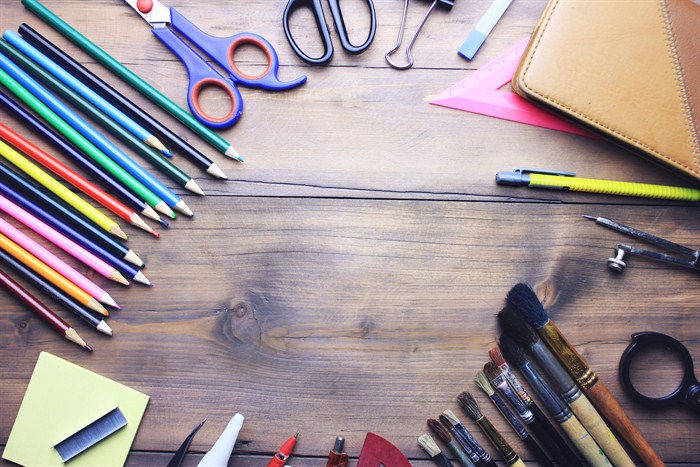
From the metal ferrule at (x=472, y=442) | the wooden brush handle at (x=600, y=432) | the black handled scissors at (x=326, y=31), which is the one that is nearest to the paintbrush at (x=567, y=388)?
the wooden brush handle at (x=600, y=432)

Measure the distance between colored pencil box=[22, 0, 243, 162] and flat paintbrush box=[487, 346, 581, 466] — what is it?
441 mm

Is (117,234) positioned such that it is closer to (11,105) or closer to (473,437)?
(11,105)

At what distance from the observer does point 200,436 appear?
79 centimetres

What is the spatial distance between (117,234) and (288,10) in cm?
37

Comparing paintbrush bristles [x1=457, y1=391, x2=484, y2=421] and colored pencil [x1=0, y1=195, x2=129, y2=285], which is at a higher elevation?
colored pencil [x1=0, y1=195, x2=129, y2=285]

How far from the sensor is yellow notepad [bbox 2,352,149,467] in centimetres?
77

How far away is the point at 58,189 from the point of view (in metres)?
0.79

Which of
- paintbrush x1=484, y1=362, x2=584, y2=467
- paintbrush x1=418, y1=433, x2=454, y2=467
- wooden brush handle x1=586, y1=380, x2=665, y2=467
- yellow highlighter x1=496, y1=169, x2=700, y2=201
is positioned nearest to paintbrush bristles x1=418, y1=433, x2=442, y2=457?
paintbrush x1=418, y1=433, x2=454, y2=467

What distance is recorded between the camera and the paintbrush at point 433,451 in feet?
2.55

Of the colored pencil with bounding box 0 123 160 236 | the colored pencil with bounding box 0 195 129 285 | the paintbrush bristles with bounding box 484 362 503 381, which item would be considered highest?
the colored pencil with bounding box 0 123 160 236

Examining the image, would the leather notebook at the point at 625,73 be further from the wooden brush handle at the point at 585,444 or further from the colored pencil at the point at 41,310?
the colored pencil at the point at 41,310

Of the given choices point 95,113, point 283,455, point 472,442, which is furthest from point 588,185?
point 95,113

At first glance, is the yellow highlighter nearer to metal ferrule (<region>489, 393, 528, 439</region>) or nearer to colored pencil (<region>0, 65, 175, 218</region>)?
metal ferrule (<region>489, 393, 528, 439</region>)

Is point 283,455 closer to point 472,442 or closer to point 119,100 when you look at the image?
point 472,442
